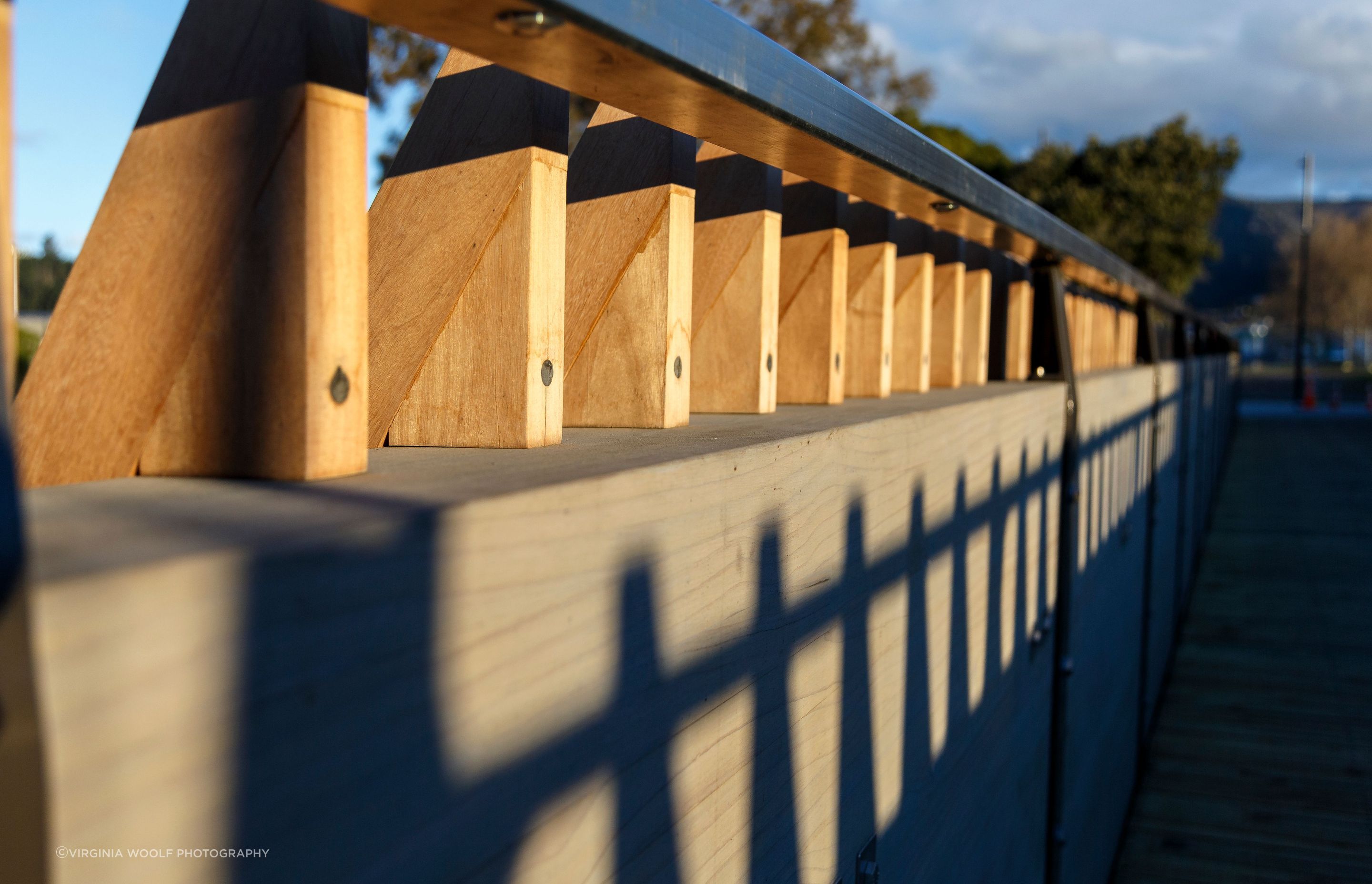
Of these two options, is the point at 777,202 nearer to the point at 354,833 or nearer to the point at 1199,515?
the point at 354,833

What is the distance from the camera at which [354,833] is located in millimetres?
633

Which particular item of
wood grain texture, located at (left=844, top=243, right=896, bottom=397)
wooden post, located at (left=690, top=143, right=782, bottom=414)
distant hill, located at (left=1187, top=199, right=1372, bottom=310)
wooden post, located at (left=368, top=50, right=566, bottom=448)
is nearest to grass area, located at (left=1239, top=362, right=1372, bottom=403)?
wood grain texture, located at (left=844, top=243, right=896, bottom=397)

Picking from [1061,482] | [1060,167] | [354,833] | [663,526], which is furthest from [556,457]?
[1060,167]

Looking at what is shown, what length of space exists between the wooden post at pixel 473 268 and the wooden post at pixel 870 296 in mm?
1225

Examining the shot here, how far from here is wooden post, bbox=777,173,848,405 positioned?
1.94m

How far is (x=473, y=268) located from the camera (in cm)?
112

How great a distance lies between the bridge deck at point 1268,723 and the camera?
5012mm

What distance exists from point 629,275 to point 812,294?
25.0 inches

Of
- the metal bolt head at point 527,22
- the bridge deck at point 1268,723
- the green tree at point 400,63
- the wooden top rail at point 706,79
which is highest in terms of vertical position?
the green tree at point 400,63

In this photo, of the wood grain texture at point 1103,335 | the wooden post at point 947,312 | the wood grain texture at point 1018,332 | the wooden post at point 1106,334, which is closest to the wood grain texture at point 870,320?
the wooden post at point 947,312

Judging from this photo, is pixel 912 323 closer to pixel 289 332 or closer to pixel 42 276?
pixel 289 332

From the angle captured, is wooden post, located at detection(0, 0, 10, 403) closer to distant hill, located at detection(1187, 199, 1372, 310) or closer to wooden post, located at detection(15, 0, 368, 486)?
wooden post, located at detection(15, 0, 368, 486)

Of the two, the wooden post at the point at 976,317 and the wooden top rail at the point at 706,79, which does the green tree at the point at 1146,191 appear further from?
the wooden top rail at the point at 706,79

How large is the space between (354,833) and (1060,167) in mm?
33926
